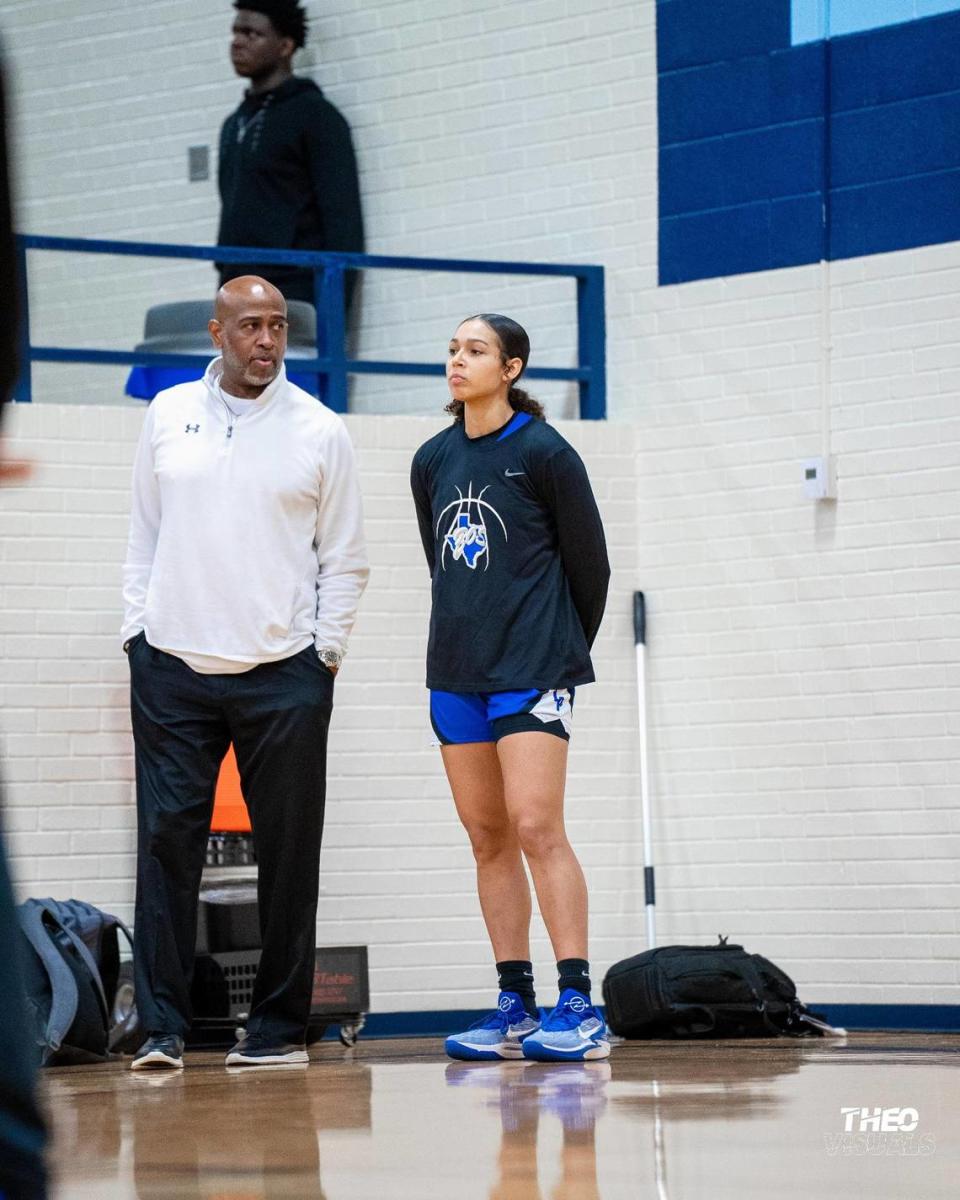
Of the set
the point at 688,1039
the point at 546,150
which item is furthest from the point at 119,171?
the point at 688,1039

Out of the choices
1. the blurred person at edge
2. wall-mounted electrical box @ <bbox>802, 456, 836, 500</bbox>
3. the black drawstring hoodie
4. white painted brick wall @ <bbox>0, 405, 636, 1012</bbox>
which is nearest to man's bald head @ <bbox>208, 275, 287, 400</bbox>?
white painted brick wall @ <bbox>0, 405, 636, 1012</bbox>

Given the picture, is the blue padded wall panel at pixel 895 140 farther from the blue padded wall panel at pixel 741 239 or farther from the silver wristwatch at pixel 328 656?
the silver wristwatch at pixel 328 656

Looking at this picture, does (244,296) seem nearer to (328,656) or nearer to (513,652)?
(328,656)

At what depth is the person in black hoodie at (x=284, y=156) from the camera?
23.2 feet

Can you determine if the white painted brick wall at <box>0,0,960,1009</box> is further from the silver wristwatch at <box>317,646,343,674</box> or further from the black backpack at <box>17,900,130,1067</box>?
the silver wristwatch at <box>317,646,343,674</box>

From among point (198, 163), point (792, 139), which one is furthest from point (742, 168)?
point (198, 163)

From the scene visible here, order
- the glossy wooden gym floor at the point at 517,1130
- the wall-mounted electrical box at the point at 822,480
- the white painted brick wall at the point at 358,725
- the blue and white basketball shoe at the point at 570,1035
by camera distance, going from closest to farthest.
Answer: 1. the glossy wooden gym floor at the point at 517,1130
2. the blue and white basketball shoe at the point at 570,1035
3. the white painted brick wall at the point at 358,725
4. the wall-mounted electrical box at the point at 822,480

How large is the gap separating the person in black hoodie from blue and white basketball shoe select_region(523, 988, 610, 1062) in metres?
3.37

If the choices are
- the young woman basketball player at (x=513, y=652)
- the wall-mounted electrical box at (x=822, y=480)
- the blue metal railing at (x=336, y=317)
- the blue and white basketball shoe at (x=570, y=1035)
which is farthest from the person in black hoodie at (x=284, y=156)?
the blue and white basketball shoe at (x=570, y=1035)

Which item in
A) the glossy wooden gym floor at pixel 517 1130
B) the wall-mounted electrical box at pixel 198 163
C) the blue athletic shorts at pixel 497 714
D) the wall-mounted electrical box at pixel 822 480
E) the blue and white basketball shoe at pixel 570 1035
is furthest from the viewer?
the wall-mounted electrical box at pixel 198 163

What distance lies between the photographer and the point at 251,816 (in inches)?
179

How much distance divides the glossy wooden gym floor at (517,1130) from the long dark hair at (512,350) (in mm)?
1500

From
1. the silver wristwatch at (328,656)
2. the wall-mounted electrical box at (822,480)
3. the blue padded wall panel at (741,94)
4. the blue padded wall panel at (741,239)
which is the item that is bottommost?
the silver wristwatch at (328,656)

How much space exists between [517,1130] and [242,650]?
1.64m
